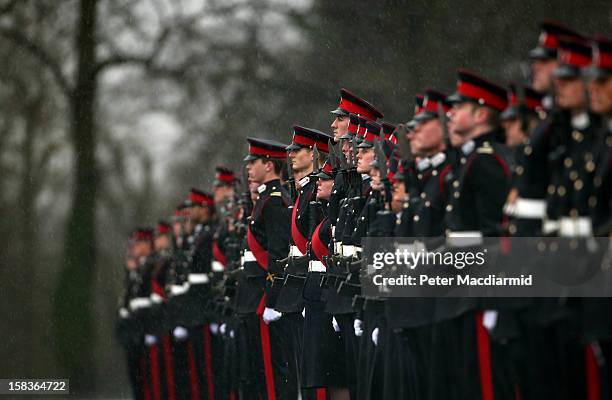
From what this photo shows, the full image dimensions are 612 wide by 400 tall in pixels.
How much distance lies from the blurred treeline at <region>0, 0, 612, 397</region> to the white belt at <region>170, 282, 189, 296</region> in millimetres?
5413

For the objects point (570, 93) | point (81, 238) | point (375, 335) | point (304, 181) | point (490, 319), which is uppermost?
point (81, 238)

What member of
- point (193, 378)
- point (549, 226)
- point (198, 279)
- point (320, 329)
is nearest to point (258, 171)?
point (320, 329)

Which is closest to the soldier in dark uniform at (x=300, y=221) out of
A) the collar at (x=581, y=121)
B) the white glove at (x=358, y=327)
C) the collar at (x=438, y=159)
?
the white glove at (x=358, y=327)

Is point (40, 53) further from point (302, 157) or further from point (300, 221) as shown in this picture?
point (300, 221)

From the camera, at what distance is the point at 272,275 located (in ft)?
40.3

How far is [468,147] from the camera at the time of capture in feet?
27.4

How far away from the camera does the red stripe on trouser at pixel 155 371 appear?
17.0m

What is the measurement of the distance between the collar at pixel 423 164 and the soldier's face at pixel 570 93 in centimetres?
189

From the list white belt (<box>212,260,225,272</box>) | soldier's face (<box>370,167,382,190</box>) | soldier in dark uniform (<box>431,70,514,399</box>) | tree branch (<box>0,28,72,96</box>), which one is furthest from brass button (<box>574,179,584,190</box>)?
tree branch (<box>0,28,72,96</box>)

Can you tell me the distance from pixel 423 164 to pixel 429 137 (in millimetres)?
173

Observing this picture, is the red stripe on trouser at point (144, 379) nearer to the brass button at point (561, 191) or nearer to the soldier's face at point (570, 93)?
the brass button at point (561, 191)

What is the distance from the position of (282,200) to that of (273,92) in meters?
9.25

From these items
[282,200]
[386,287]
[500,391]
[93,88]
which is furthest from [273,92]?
[500,391]

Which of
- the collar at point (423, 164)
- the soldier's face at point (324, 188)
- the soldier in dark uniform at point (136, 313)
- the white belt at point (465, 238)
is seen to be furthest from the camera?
the soldier in dark uniform at point (136, 313)
